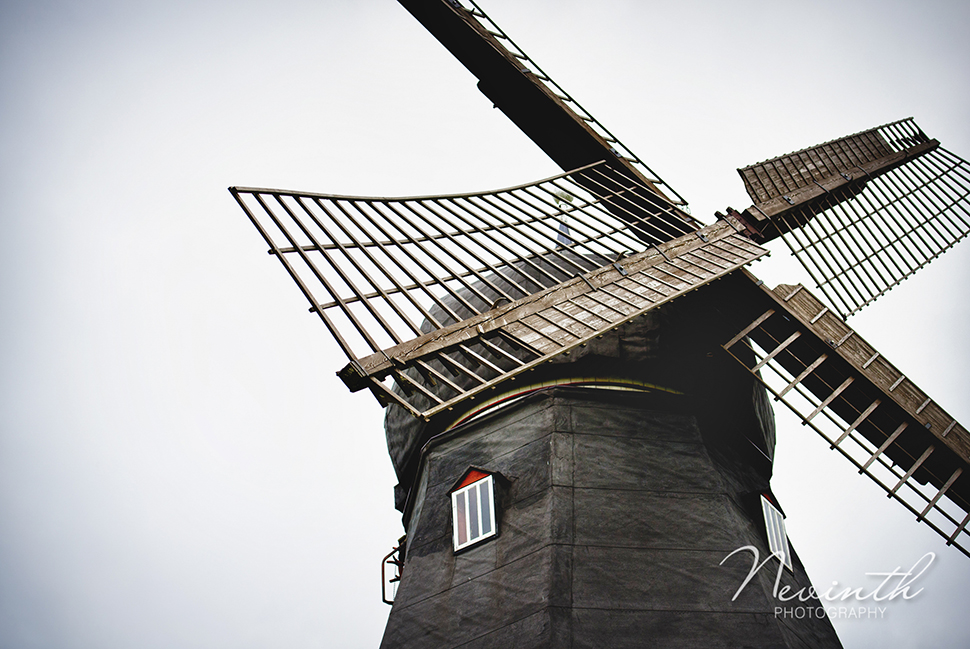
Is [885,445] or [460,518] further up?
[885,445]

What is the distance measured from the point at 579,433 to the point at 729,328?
191cm

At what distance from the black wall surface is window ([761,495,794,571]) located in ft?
0.38

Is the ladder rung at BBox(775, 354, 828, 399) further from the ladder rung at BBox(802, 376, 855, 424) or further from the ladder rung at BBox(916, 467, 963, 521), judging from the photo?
the ladder rung at BBox(916, 467, 963, 521)

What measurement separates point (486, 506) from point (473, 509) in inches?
4.7

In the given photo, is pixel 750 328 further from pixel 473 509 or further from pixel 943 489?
pixel 473 509

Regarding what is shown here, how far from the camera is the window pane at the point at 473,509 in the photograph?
5929mm

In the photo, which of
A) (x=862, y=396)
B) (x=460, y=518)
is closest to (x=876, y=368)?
(x=862, y=396)

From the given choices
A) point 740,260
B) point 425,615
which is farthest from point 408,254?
point 740,260

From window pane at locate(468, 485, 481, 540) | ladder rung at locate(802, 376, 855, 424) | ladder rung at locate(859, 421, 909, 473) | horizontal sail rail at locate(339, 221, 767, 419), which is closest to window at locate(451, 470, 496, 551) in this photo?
window pane at locate(468, 485, 481, 540)

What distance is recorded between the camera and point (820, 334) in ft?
22.3

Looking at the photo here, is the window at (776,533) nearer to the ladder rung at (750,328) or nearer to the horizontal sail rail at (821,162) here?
the ladder rung at (750,328)

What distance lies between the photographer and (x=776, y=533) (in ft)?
21.6

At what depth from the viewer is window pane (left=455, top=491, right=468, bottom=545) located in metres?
5.96

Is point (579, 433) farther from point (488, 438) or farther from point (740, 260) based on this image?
point (740, 260)
